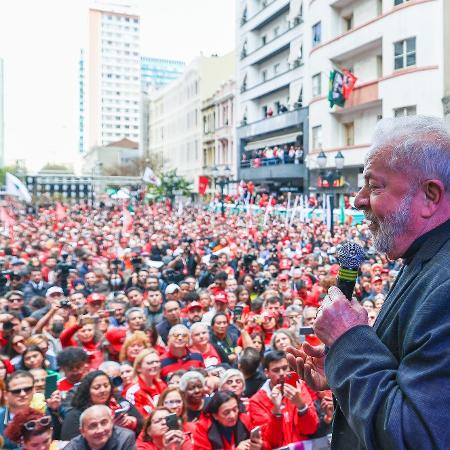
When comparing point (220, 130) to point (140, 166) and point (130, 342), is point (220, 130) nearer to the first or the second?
point (140, 166)

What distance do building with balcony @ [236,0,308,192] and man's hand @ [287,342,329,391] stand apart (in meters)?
35.4

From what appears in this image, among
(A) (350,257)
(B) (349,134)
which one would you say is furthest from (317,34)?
(A) (350,257)

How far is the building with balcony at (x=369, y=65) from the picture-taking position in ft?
86.1

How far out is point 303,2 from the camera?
39.4 m

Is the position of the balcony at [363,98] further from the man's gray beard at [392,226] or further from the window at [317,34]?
the man's gray beard at [392,226]

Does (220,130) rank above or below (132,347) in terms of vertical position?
above

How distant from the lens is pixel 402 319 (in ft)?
5.21

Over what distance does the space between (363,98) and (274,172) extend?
41.7 ft

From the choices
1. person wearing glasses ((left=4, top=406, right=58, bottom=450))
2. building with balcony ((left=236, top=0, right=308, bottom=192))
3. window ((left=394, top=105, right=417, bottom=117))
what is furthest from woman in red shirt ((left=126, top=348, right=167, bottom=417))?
building with balcony ((left=236, top=0, right=308, bottom=192))

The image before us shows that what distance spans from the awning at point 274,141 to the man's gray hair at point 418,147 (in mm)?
38691

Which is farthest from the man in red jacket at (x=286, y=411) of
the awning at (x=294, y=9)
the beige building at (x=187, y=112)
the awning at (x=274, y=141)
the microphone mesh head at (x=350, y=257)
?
the beige building at (x=187, y=112)

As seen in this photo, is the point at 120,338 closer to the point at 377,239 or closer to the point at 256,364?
the point at 256,364

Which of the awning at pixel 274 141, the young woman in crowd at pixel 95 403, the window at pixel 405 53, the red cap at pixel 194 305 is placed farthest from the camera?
the awning at pixel 274 141

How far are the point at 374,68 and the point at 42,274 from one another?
2429 cm
